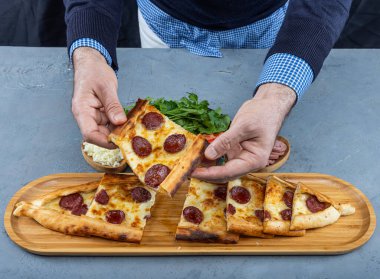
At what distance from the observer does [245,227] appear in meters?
2.31

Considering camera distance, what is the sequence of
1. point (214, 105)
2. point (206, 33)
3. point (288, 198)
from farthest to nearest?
point (206, 33) < point (214, 105) < point (288, 198)

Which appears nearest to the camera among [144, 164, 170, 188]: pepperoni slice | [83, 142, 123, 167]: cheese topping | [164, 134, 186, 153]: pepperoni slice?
[144, 164, 170, 188]: pepperoni slice

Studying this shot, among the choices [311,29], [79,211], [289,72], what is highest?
[311,29]

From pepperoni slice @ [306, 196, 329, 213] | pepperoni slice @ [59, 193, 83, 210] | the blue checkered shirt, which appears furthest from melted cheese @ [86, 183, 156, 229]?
the blue checkered shirt

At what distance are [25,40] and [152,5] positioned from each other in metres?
2.45

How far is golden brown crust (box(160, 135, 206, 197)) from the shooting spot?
221 centimetres

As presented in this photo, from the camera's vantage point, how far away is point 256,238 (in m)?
2.38

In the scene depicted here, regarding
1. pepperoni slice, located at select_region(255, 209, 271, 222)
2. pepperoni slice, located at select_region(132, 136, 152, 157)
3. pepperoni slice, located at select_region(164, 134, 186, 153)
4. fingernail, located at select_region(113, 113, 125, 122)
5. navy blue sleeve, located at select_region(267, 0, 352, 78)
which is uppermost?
navy blue sleeve, located at select_region(267, 0, 352, 78)

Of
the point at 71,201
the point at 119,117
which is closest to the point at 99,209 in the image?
the point at 71,201

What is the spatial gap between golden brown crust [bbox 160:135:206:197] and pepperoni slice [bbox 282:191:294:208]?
1.70 ft

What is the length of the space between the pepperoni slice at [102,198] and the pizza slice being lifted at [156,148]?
9.2 inches

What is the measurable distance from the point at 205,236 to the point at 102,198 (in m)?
0.54

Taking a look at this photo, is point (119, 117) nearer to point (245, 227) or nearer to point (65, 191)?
point (65, 191)

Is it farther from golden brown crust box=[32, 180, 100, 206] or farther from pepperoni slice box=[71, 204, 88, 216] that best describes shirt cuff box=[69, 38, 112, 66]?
pepperoni slice box=[71, 204, 88, 216]
